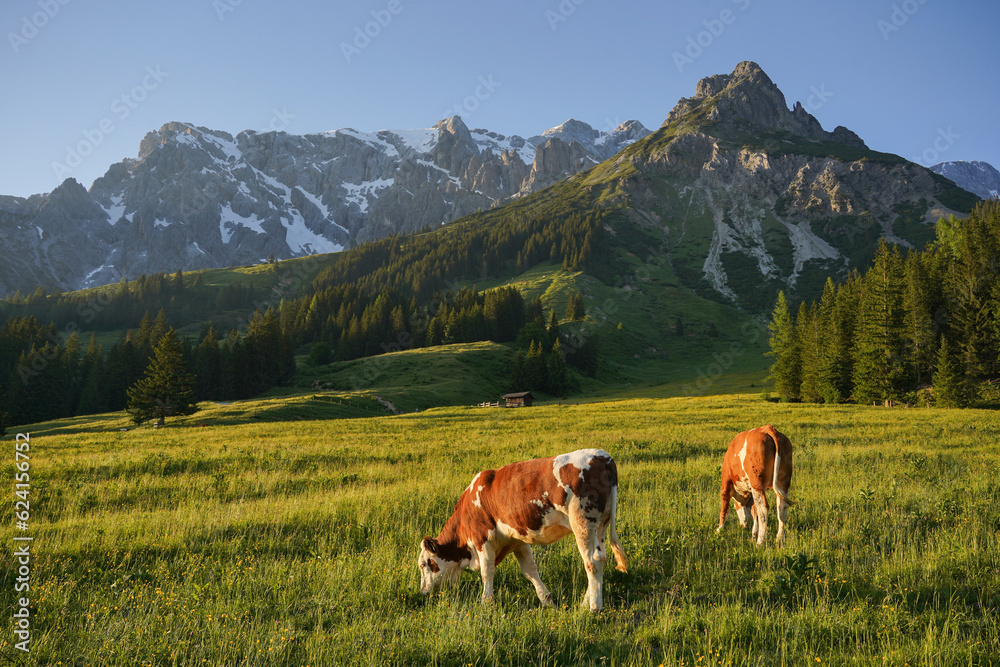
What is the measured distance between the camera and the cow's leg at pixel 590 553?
653 cm

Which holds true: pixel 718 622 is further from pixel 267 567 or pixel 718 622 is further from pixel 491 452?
pixel 491 452

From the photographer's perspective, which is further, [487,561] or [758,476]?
[758,476]

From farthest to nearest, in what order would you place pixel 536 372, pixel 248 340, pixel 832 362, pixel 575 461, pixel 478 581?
pixel 536 372
pixel 248 340
pixel 832 362
pixel 478 581
pixel 575 461

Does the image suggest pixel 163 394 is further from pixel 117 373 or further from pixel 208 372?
pixel 117 373

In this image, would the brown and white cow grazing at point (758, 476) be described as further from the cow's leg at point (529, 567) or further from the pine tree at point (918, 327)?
the pine tree at point (918, 327)

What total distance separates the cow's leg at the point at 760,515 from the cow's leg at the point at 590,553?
463cm

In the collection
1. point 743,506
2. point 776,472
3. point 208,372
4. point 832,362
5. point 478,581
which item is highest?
point 832,362

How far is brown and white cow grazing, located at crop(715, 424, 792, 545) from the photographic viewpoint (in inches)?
388

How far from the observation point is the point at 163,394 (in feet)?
183

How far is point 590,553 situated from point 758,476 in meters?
5.61

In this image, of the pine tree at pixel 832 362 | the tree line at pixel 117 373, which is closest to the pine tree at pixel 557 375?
the pine tree at pixel 832 362

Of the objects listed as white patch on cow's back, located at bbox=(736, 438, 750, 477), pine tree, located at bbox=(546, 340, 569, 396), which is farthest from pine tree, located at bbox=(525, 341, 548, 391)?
white patch on cow's back, located at bbox=(736, 438, 750, 477)

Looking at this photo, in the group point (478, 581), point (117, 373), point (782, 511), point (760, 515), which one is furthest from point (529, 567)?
point (117, 373)

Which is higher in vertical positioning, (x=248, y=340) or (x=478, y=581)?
(x=248, y=340)
